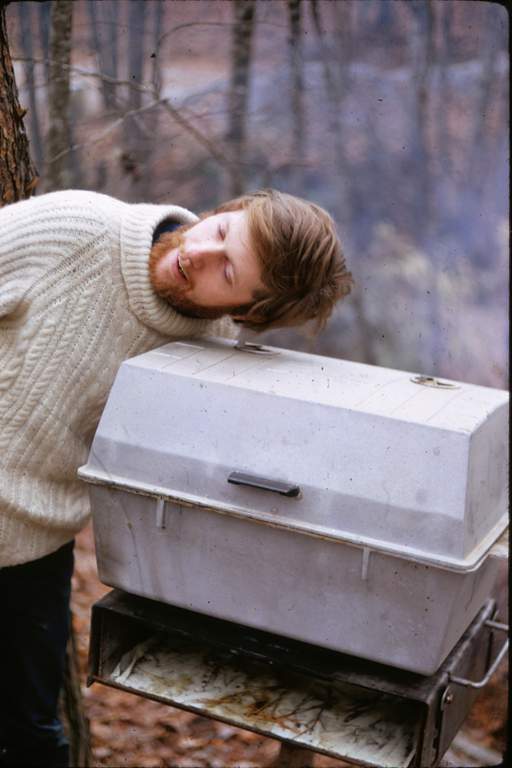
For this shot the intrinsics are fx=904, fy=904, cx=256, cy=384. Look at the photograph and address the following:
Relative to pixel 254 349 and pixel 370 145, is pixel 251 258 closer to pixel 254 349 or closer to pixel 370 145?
pixel 254 349

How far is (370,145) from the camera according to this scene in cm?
518

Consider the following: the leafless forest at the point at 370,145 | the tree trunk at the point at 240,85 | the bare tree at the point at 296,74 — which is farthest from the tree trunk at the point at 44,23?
the bare tree at the point at 296,74

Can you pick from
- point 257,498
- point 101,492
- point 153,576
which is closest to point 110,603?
point 153,576

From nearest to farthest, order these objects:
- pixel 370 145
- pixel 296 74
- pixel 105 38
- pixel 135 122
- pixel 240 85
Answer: pixel 135 122 → pixel 105 38 → pixel 296 74 → pixel 240 85 → pixel 370 145

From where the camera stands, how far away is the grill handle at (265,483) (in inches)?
59.6

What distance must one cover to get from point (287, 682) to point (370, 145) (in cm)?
392

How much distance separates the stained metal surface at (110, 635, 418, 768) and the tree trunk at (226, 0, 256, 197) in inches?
72.1

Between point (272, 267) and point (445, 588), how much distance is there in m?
0.67

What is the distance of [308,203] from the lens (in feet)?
5.92

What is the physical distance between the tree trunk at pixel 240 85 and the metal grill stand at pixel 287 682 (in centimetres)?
181

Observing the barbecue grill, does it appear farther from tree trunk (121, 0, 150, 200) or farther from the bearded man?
tree trunk (121, 0, 150, 200)

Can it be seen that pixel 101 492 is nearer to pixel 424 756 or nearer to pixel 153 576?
pixel 153 576

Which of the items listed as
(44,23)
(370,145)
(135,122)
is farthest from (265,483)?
(370,145)

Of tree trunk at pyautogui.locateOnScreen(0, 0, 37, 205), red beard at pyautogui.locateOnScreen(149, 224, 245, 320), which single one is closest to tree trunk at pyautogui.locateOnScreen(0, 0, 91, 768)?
tree trunk at pyautogui.locateOnScreen(0, 0, 37, 205)
